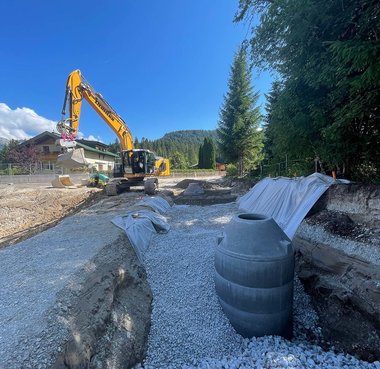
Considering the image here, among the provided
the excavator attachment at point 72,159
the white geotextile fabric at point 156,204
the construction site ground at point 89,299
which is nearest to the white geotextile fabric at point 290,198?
the construction site ground at point 89,299

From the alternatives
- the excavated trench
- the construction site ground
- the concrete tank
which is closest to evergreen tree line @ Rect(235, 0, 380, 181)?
the construction site ground

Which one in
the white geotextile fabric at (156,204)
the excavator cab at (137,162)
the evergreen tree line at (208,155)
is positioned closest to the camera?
the white geotextile fabric at (156,204)

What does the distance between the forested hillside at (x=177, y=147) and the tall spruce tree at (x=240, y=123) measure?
5.06 m

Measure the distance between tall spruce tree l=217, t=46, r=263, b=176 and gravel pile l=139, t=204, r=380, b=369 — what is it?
14374 mm

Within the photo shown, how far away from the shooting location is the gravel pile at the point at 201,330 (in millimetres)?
2305

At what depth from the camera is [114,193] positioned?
37.6 feet

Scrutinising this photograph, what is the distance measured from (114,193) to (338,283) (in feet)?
33.2

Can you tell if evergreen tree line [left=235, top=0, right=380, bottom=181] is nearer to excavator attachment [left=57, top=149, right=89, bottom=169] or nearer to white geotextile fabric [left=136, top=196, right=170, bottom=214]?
white geotextile fabric [left=136, top=196, right=170, bottom=214]

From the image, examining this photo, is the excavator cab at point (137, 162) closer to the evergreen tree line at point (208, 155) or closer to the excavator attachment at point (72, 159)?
the excavator attachment at point (72, 159)

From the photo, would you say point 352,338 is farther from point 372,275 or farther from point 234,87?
point 234,87

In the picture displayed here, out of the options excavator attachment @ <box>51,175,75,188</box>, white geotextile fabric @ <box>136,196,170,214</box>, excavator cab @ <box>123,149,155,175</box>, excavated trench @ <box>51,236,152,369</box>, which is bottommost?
excavated trench @ <box>51,236,152,369</box>

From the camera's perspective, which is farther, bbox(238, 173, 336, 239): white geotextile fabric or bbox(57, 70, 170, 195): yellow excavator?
bbox(57, 70, 170, 195): yellow excavator

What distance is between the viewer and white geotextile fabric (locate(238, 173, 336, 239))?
14.3 ft

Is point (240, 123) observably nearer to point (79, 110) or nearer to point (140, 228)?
point (79, 110)
